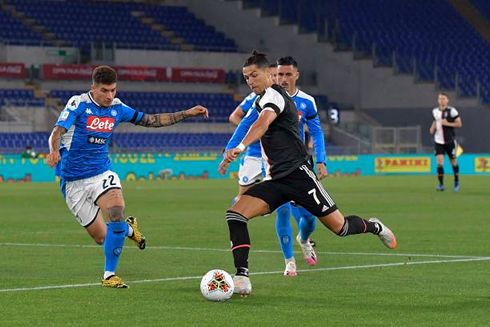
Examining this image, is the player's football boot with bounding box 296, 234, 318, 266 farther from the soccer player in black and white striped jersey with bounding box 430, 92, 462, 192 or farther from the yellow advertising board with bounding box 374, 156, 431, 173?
the yellow advertising board with bounding box 374, 156, 431, 173

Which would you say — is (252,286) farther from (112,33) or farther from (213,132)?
(112,33)

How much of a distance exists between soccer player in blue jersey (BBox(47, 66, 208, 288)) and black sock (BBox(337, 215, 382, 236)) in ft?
6.06

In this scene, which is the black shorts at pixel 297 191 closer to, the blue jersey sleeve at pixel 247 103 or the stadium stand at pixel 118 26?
the blue jersey sleeve at pixel 247 103

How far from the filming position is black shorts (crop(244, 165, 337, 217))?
32.2 ft

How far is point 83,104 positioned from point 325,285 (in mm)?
2979

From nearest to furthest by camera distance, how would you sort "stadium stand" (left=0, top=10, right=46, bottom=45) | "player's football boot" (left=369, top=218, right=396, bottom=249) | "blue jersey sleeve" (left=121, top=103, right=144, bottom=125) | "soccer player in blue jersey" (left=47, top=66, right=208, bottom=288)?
1. "soccer player in blue jersey" (left=47, top=66, right=208, bottom=288)
2. "player's football boot" (left=369, top=218, right=396, bottom=249)
3. "blue jersey sleeve" (left=121, top=103, right=144, bottom=125)
4. "stadium stand" (left=0, top=10, right=46, bottom=45)

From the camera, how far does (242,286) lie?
369 inches

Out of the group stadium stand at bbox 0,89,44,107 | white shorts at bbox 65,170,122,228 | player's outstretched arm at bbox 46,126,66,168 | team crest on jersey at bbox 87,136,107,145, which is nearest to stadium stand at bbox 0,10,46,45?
stadium stand at bbox 0,89,44,107

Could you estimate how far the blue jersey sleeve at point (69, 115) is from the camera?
10.6 metres

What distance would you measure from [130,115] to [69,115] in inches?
29.9

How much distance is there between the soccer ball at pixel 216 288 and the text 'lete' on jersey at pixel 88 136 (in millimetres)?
2330

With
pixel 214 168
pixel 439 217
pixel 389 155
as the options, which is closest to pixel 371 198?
pixel 439 217

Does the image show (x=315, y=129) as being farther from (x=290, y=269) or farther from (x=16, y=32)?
Answer: (x=16, y=32)

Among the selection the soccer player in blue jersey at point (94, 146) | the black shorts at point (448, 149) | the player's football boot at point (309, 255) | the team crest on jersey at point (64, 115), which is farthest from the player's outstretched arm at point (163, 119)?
the black shorts at point (448, 149)
